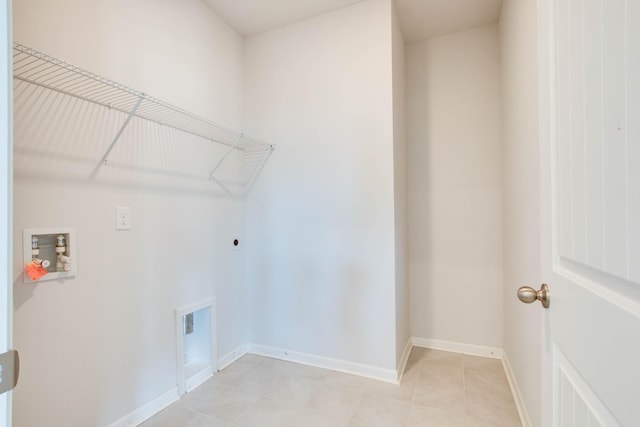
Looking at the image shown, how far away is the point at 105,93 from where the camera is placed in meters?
1.49

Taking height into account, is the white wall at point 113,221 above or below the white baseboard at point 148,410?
above

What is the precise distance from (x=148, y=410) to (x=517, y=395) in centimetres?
218

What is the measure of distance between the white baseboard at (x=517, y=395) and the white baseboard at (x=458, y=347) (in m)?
0.15

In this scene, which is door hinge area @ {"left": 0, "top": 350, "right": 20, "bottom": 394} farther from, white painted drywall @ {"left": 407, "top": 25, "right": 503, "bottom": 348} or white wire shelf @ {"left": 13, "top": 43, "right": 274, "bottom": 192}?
white painted drywall @ {"left": 407, "top": 25, "right": 503, "bottom": 348}

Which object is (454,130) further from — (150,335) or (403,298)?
(150,335)

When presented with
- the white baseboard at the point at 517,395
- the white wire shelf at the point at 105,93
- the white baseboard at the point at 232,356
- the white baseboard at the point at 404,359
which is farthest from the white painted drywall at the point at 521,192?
the white baseboard at the point at 232,356

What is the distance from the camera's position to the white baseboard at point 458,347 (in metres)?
2.40

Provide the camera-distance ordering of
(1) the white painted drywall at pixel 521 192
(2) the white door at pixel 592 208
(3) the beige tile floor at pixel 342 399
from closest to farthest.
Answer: (2) the white door at pixel 592 208, (1) the white painted drywall at pixel 521 192, (3) the beige tile floor at pixel 342 399

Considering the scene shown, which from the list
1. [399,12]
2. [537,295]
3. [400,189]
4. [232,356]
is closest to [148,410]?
[232,356]

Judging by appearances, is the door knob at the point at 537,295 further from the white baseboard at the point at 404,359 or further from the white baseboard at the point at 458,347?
the white baseboard at the point at 458,347

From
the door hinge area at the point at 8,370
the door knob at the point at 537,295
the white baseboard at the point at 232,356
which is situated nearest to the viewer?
the door hinge area at the point at 8,370

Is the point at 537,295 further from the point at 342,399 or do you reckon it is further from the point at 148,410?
the point at 148,410

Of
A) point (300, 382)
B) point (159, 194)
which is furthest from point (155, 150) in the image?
point (300, 382)

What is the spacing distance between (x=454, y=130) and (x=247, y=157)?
1.81 m
